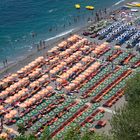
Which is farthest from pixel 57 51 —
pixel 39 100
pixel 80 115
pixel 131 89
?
pixel 131 89

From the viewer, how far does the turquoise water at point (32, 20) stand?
9756 cm

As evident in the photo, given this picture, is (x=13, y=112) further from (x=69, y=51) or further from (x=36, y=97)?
(x=69, y=51)

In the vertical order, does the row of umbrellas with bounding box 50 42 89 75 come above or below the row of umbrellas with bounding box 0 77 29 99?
above

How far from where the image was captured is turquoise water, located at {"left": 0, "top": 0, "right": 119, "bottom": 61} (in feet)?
320

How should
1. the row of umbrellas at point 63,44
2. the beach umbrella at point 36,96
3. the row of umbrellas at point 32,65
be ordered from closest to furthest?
the beach umbrella at point 36,96
the row of umbrellas at point 32,65
the row of umbrellas at point 63,44

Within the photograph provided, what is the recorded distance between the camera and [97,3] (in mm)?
117250

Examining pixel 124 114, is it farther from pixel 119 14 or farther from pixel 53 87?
pixel 119 14

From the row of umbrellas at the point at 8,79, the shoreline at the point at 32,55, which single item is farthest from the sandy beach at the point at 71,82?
the row of umbrellas at the point at 8,79

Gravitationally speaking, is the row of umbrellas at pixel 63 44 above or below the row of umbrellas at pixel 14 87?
above

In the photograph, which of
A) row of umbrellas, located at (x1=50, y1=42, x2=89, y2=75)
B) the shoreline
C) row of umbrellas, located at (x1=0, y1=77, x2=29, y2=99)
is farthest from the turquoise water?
row of umbrellas, located at (x1=0, y1=77, x2=29, y2=99)

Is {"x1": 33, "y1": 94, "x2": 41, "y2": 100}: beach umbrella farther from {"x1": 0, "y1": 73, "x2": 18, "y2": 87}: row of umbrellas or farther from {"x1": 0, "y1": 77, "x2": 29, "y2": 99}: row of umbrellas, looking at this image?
{"x1": 0, "y1": 73, "x2": 18, "y2": 87}: row of umbrellas

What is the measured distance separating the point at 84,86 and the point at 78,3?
174ft

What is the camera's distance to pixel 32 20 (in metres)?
110

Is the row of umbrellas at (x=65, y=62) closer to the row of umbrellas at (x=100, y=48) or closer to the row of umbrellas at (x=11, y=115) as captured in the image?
the row of umbrellas at (x=100, y=48)
